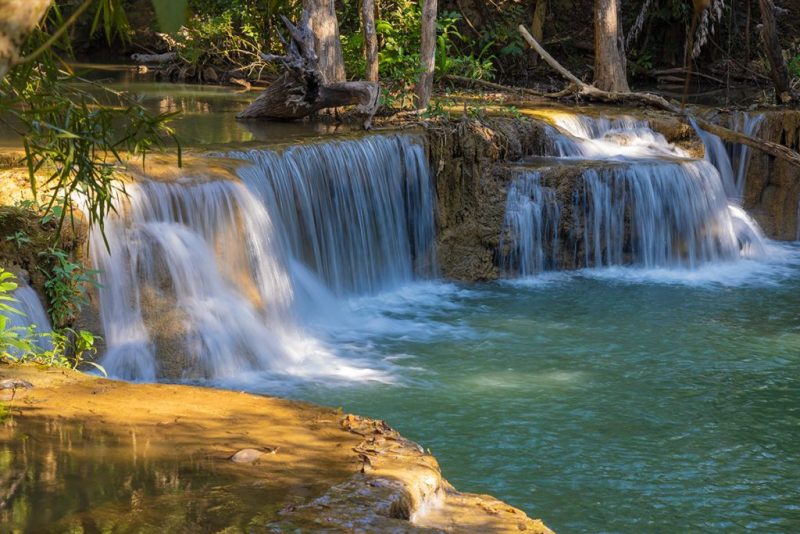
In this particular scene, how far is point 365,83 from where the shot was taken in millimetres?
13625

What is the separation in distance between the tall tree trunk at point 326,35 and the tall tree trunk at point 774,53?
19.6 feet

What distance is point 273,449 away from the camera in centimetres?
470

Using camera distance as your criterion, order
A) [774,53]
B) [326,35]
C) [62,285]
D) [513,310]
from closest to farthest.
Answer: [62,285] → [513,310] → [326,35] → [774,53]

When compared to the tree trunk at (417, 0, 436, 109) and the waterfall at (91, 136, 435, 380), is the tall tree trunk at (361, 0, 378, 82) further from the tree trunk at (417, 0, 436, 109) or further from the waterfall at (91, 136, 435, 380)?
the waterfall at (91, 136, 435, 380)

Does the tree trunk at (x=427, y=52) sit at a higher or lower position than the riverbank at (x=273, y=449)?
higher

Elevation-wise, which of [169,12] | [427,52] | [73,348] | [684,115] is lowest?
[73,348]

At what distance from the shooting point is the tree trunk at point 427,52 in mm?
14023

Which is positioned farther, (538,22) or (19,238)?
(538,22)

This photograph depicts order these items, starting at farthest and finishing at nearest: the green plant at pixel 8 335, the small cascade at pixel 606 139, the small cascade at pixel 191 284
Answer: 1. the small cascade at pixel 606 139
2. the small cascade at pixel 191 284
3. the green plant at pixel 8 335

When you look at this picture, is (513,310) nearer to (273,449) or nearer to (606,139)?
(606,139)

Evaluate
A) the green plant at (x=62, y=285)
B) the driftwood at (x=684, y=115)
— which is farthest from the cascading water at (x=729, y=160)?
the green plant at (x=62, y=285)

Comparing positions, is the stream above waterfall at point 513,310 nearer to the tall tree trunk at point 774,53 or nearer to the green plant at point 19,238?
the green plant at point 19,238

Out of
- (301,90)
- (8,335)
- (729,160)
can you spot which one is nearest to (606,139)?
(729,160)

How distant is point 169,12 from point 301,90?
1277cm
